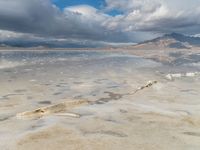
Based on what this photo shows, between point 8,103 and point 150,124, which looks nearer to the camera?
point 150,124

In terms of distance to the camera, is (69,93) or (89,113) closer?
(89,113)

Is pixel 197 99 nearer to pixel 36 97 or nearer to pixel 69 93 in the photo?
pixel 69 93

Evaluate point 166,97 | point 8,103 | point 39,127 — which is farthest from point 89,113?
point 166,97

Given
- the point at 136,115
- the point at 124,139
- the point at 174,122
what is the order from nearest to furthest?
1. the point at 124,139
2. the point at 174,122
3. the point at 136,115

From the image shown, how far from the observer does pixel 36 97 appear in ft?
46.5

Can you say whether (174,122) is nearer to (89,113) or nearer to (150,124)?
(150,124)

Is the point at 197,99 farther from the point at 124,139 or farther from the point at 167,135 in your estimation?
the point at 124,139

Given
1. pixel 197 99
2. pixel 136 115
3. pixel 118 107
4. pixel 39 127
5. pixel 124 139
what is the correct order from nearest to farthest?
1. pixel 124 139
2. pixel 39 127
3. pixel 136 115
4. pixel 118 107
5. pixel 197 99

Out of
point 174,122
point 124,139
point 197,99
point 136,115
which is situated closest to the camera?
point 124,139

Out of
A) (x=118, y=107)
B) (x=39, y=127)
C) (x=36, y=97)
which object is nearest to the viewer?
(x=39, y=127)

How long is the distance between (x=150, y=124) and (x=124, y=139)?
177 cm

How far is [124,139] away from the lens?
7152 mm

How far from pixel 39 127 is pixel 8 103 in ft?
16.1

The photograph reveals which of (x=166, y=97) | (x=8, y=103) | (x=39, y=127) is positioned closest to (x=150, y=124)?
(x=39, y=127)
